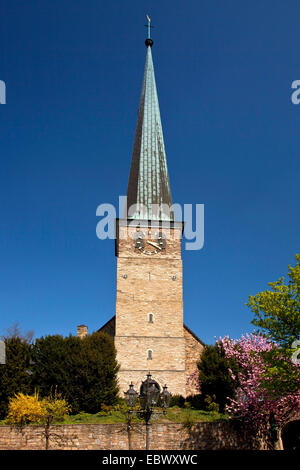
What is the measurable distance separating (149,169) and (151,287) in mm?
10040

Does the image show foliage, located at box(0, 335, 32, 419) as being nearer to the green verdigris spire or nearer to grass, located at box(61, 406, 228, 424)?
grass, located at box(61, 406, 228, 424)

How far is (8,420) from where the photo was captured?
19.8 metres

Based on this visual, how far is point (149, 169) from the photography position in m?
34.8

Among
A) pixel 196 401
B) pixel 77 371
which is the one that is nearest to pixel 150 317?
pixel 196 401

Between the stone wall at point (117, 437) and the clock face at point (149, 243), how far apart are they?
14138 mm

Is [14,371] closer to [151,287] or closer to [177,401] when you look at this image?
[177,401]

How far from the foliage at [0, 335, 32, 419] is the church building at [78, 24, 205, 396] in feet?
20.7

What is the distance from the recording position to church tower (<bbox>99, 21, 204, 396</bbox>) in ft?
92.6

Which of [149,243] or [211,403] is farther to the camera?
[149,243]

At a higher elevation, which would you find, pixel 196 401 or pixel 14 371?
pixel 14 371

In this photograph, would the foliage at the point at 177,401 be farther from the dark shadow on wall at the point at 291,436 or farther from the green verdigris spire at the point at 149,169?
the green verdigris spire at the point at 149,169
